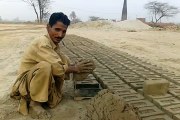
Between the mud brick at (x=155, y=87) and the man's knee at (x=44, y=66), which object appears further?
the mud brick at (x=155, y=87)

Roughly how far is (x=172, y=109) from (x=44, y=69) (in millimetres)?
1540

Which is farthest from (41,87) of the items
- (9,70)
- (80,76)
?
(9,70)

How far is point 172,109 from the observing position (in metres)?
3.28

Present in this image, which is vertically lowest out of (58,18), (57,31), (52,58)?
(52,58)

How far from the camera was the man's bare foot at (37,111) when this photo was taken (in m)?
3.25

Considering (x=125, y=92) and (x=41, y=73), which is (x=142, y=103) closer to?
(x=125, y=92)

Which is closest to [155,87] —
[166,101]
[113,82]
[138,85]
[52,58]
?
[166,101]

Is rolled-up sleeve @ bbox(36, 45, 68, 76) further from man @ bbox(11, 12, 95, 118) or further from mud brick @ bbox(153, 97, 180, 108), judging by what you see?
mud brick @ bbox(153, 97, 180, 108)

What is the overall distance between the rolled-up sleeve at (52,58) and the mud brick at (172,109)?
1246 mm

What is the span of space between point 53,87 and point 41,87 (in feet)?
0.88

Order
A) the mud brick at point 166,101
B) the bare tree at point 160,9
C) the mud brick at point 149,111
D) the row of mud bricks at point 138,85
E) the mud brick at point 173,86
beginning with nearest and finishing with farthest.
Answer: the mud brick at point 149,111, the row of mud bricks at point 138,85, the mud brick at point 166,101, the mud brick at point 173,86, the bare tree at point 160,9

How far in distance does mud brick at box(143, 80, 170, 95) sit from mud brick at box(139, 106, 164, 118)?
15.4 inches

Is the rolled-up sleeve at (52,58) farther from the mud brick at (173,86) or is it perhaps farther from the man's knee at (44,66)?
the mud brick at (173,86)

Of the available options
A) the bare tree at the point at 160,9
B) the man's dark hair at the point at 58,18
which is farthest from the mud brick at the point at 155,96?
the bare tree at the point at 160,9
